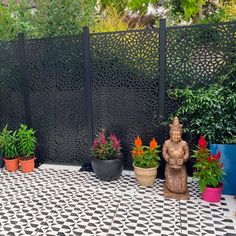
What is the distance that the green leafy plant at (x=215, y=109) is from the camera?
8.89 feet

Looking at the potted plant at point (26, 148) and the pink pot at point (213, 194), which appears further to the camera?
the potted plant at point (26, 148)

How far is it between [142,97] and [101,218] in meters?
1.53

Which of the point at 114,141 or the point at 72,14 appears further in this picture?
the point at 72,14

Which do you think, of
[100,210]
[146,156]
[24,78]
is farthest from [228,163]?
[24,78]

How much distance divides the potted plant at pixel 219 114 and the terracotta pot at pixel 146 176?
0.65 meters

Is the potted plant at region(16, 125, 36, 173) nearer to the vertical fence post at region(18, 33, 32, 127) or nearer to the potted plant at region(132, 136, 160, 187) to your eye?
the vertical fence post at region(18, 33, 32, 127)

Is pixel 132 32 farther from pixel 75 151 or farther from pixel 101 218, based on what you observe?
pixel 101 218

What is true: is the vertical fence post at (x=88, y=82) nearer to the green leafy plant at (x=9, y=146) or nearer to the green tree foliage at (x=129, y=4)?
the green leafy plant at (x=9, y=146)

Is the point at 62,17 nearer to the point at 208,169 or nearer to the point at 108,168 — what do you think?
the point at 108,168

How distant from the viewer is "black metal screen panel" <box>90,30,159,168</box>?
304 centimetres

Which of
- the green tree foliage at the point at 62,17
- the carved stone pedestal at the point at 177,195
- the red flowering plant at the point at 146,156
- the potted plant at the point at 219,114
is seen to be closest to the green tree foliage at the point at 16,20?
the green tree foliage at the point at 62,17

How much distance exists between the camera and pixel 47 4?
371cm

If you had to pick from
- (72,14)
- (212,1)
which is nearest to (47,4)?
(72,14)

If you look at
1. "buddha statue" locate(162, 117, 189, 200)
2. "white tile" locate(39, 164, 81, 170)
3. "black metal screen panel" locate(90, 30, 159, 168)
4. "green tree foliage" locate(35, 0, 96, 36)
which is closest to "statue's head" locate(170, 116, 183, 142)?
"buddha statue" locate(162, 117, 189, 200)
